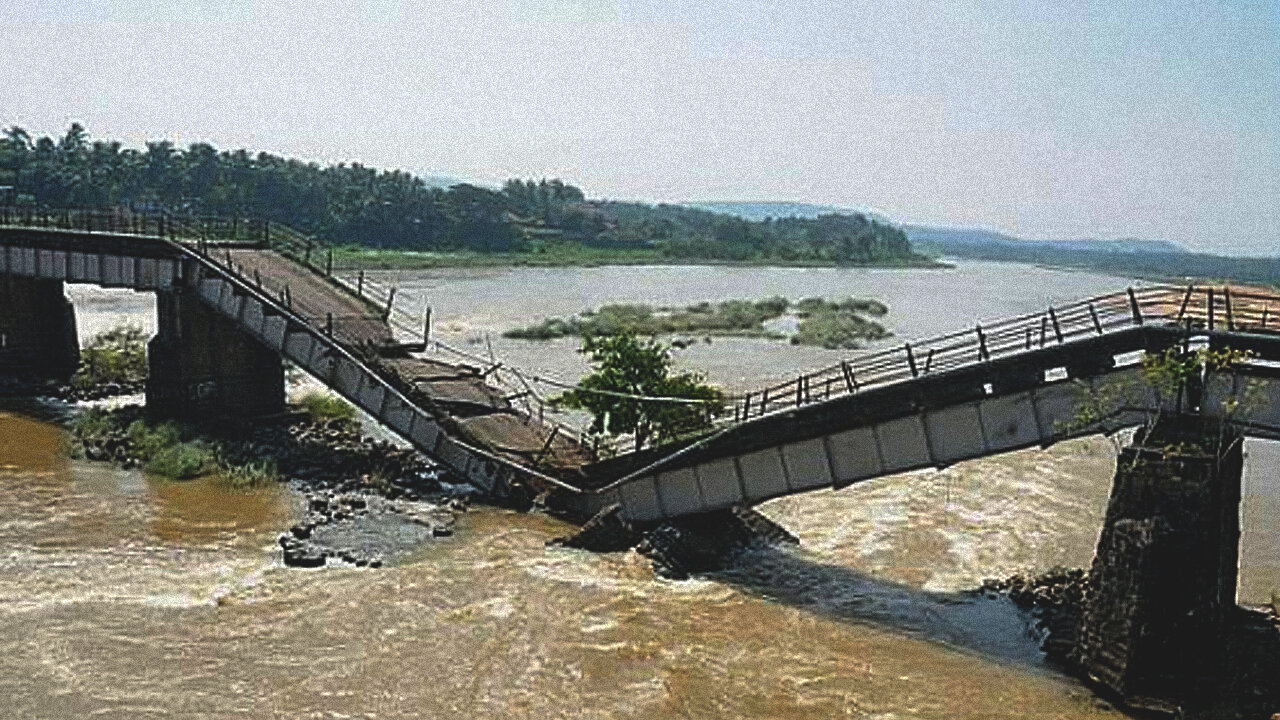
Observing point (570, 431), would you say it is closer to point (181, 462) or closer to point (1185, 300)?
point (181, 462)

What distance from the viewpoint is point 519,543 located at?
28.4 m

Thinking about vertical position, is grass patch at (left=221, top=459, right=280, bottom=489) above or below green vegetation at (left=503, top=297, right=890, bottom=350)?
below

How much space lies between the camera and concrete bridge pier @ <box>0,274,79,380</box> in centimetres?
4803

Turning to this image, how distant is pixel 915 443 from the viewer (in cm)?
2456

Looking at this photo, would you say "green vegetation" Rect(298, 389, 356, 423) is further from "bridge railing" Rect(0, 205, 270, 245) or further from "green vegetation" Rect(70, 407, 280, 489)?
"bridge railing" Rect(0, 205, 270, 245)

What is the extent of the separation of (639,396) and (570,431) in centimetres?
353

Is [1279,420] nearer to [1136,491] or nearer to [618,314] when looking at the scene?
[1136,491]

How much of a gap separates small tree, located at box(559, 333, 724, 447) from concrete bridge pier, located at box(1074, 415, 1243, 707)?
12717mm

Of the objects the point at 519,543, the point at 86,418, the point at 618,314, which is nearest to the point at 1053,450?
the point at 519,543

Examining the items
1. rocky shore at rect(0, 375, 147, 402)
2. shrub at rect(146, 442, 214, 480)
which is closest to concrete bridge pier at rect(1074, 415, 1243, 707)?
shrub at rect(146, 442, 214, 480)

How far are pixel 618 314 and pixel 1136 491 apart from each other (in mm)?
73099

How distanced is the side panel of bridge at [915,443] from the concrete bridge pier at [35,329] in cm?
3016

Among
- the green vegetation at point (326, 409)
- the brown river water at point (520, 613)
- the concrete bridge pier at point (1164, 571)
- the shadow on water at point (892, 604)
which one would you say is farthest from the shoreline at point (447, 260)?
the concrete bridge pier at point (1164, 571)

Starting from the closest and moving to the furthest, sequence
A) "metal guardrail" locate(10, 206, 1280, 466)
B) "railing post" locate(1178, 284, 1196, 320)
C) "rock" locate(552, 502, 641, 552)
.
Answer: "railing post" locate(1178, 284, 1196, 320)
"metal guardrail" locate(10, 206, 1280, 466)
"rock" locate(552, 502, 641, 552)
